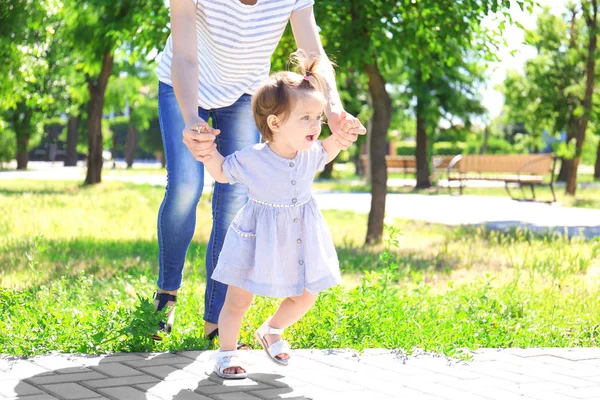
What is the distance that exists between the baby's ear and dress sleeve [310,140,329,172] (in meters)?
0.21

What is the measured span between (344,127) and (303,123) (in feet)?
0.60

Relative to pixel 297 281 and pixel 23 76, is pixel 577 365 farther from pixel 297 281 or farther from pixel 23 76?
pixel 23 76

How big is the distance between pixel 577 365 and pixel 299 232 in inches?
62.8

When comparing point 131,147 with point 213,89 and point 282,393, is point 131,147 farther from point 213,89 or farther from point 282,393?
point 282,393

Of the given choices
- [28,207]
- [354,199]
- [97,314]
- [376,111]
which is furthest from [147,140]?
[97,314]

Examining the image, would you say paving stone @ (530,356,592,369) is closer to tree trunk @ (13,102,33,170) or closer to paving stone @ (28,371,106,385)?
paving stone @ (28,371,106,385)

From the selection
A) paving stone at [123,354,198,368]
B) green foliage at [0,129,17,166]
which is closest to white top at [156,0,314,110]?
paving stone at [123,354,198,368]

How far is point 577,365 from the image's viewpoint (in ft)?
14.5

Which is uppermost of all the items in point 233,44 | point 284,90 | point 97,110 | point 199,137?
point 97,110

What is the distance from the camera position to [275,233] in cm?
385

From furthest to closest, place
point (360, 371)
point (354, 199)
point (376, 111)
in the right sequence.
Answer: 1. point (354, 199)
2. point (376, 111)
3. point (360, 371)

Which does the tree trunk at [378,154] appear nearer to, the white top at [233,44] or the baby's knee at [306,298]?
the white top at [233,44]

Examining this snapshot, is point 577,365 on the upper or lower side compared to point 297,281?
lower

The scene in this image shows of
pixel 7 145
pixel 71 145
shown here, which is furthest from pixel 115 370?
pixel 71 145
